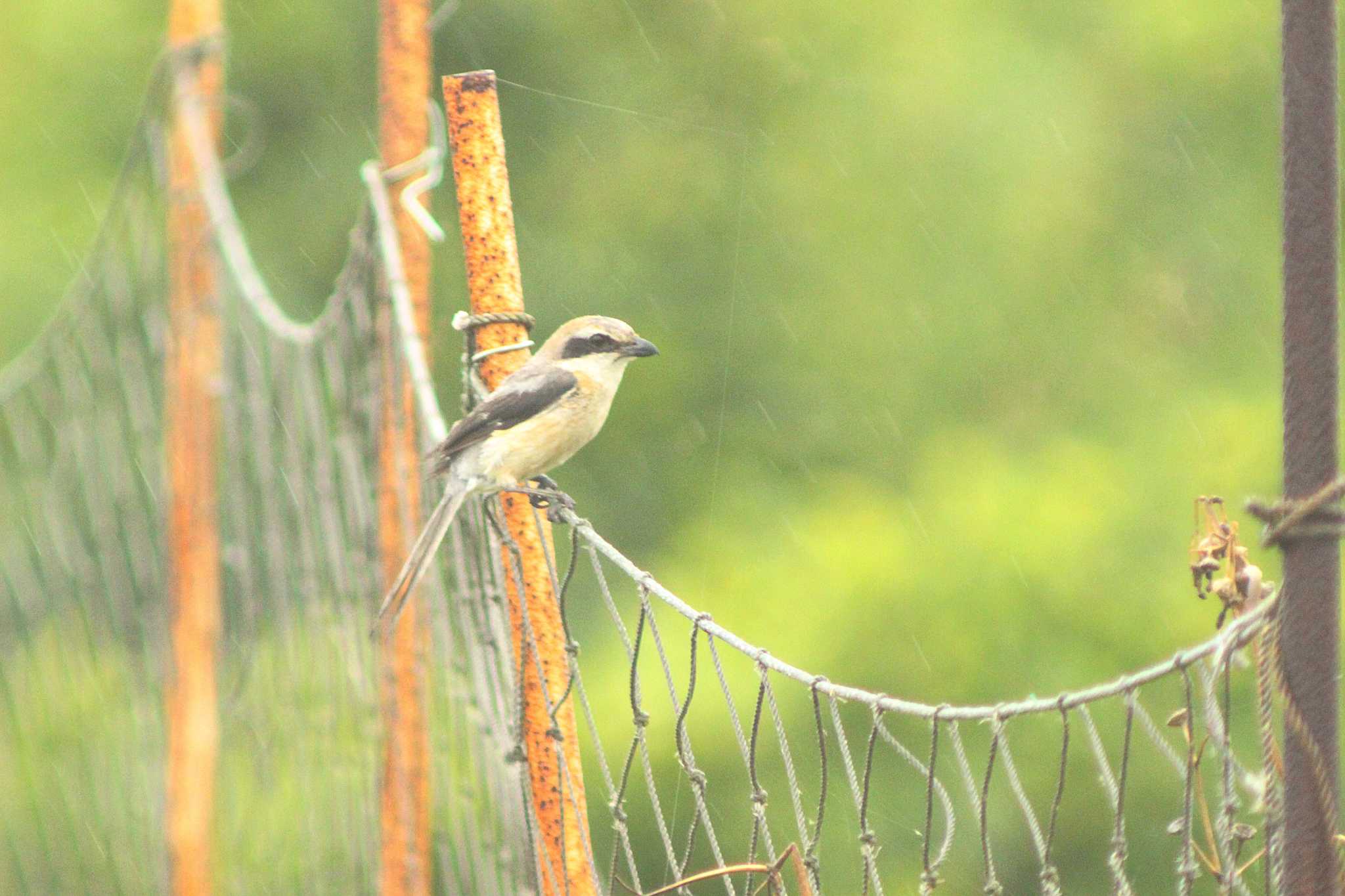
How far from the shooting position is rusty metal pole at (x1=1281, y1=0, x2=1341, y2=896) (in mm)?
1509

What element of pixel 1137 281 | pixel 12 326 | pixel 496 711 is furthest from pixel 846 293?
pixel 496 711

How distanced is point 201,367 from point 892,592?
4.23 meters

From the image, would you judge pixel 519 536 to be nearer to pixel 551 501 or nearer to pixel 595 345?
pixel 551 501

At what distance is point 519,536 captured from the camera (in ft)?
11.2

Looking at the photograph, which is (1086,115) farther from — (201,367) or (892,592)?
(201,367)

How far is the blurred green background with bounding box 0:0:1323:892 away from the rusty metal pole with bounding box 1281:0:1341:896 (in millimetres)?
8998

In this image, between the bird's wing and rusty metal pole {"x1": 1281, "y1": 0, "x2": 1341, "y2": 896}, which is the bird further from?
rusty metal pole {"x1": 1281, "y1": 0, "x2": 1341, "y2": 896}

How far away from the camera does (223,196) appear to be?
6086mm

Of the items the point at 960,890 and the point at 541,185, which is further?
the point at 541,185

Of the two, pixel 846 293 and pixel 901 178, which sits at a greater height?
pixel 901 178

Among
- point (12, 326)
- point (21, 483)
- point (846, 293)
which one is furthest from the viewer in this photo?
point (846, 293)

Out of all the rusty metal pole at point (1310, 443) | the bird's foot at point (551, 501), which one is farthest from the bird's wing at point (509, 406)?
the rusty metal pole at point (1310, 443)

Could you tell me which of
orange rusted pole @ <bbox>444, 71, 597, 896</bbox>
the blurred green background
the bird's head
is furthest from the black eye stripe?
the blurred green background

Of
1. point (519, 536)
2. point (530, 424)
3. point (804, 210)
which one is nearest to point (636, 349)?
point (530, 424)
